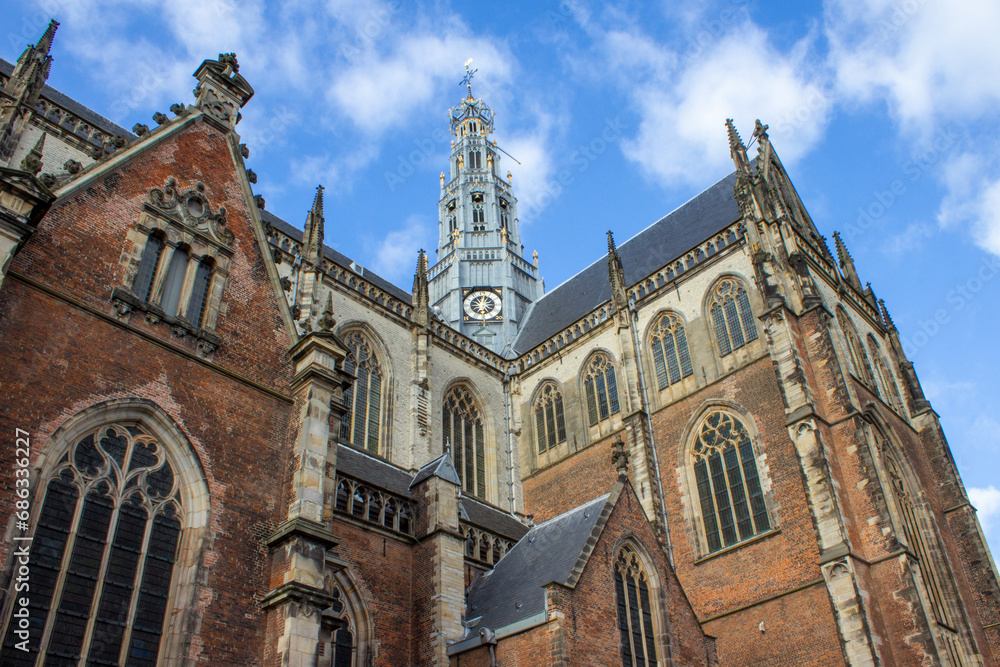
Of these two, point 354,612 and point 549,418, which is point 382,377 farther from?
point 354,612

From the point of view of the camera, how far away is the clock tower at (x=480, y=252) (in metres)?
33.6

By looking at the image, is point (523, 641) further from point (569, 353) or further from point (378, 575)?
point (569, 353)

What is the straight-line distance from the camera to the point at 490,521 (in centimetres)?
2120

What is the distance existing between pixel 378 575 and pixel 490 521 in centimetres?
720

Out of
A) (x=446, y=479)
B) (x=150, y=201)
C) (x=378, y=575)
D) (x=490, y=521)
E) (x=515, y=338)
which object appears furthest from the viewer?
(x=515, y=338)

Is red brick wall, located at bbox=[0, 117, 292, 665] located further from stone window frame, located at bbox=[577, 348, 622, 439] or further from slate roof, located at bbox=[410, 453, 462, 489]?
stone window frame, located at bbox=[577, 348, 622, 439]

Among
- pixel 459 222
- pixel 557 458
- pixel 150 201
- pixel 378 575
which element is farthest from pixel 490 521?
pixel 459 222

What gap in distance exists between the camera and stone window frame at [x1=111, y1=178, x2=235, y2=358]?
36.6 feet

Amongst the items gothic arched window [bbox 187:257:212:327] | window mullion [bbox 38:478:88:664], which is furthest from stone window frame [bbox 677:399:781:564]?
window mullion [bbox 38:478:88:664]

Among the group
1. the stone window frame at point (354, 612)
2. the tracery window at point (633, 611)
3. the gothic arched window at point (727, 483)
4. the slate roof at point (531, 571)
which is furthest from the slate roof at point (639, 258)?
the stone window frame at point (354, 612)

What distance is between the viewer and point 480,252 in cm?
3609

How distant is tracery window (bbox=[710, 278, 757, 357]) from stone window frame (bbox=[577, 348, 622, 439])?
3608mm

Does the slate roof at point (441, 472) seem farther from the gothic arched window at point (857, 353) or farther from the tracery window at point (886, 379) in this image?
the tracery window at point (886, 379)

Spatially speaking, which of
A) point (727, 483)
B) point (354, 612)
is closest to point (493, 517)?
point (727, 483)
